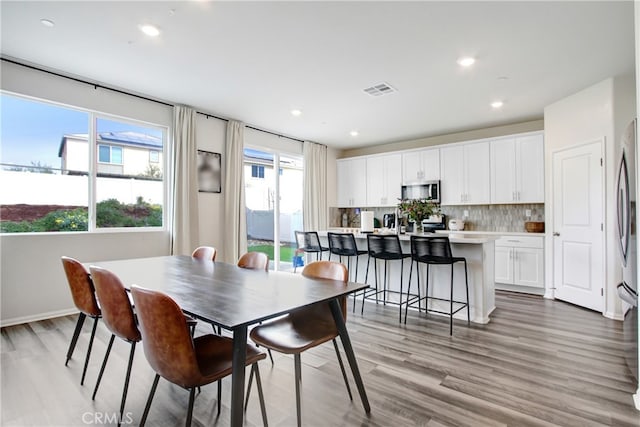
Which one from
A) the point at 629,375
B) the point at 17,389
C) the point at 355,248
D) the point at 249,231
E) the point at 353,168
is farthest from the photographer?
the point at 353,168

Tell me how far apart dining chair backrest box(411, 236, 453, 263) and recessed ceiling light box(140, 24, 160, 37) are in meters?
3.14

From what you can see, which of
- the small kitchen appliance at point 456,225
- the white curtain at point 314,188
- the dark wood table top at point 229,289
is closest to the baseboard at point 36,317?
the dark wood table top at point 229,289

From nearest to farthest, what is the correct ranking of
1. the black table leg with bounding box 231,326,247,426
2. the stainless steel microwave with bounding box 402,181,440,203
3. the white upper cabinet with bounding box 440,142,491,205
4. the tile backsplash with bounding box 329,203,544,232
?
the black table leg with bounding box 231,326,247,426 < the tile backsplash with bounding box 329,203,544,232 < the white upper cabinet with bounding box 440,142,491,205 < the stainless steel microwave with bounding box 402,181,440,203

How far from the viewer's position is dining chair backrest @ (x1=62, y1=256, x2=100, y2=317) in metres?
2.26

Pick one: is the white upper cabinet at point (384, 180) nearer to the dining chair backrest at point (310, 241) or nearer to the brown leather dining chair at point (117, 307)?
the dining chair backrest at point (310, 241)

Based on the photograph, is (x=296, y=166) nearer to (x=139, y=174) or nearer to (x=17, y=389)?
(x=139, y=174)

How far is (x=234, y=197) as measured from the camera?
5.25 meters

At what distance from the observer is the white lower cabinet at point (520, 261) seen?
4.84m

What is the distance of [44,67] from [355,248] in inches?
161

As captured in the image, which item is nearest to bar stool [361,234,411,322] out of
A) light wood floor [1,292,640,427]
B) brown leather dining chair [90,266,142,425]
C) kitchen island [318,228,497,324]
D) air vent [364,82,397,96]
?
kitchen island [318,228,497,324]

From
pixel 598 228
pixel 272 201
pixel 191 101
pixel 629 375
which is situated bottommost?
pixel 629 375

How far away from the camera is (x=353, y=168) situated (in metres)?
7.34

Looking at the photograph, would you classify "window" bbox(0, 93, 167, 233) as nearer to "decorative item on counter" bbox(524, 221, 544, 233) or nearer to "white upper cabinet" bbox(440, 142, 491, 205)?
"white upper cabinet" bbox(440, 142, 491, 205)

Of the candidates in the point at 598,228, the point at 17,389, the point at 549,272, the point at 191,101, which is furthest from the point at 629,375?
the point at 191,101
